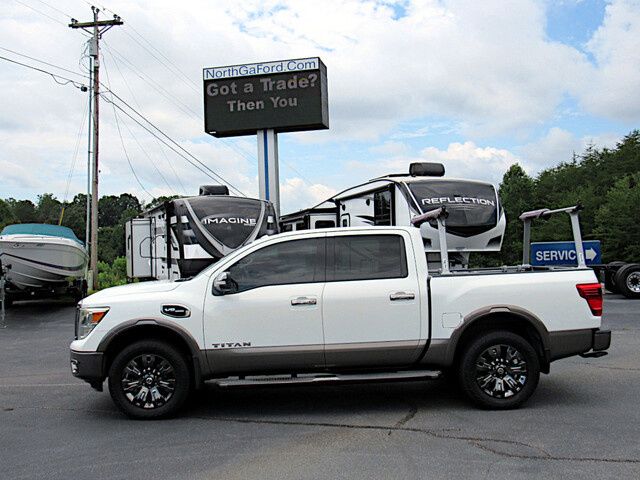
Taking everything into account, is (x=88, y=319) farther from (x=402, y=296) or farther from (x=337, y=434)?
(x=402, y=296)

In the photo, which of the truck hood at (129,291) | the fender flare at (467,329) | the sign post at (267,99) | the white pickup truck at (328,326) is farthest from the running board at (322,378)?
the sign post at (267,99)

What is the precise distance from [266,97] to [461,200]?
12059 mm

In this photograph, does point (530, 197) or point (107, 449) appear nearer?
point (107, 449)

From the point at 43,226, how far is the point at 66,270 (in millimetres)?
1551

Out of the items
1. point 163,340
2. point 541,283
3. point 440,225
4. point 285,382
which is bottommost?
point 285,382

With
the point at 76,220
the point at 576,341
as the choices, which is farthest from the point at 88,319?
the point at 76,220

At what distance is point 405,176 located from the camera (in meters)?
16.7

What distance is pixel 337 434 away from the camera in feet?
20.7

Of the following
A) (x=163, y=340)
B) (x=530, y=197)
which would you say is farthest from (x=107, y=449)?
(x=530, y=197)

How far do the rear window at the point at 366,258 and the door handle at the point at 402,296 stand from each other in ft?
0.69

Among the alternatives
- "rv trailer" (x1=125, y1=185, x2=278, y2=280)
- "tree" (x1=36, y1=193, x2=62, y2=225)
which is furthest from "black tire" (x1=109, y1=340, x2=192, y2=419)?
"tree" (x1=36, y1=193, x2=62, y2=225)

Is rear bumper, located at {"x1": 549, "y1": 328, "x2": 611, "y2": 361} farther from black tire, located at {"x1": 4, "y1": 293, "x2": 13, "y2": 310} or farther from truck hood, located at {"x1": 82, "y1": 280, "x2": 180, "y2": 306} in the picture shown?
black tire, located at {"x1": 4, "y1": 293, "x2": 13, "y2": 310}

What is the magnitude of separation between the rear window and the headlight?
2326mm

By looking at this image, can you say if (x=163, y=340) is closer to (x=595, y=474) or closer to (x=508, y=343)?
(x=508, y=343)
